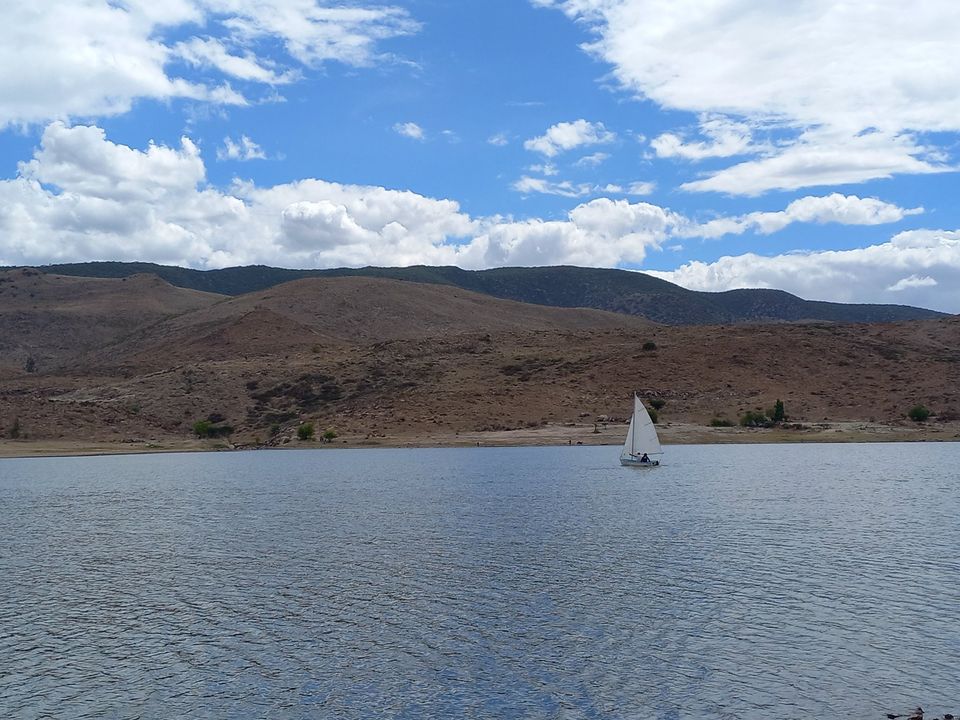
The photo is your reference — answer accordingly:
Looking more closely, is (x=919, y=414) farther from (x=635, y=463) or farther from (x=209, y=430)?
(x=209, y=430)

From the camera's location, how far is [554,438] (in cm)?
12206

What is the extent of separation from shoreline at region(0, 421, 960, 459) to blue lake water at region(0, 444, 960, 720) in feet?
164

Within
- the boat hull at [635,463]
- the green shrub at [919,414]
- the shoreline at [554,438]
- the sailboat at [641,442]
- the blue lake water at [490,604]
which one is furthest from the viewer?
the green shrub at [919,414]

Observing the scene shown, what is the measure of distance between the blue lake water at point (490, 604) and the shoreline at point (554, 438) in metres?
49.8

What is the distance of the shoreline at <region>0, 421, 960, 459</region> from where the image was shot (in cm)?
11788

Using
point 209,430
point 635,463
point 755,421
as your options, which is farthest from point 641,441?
point 209,430

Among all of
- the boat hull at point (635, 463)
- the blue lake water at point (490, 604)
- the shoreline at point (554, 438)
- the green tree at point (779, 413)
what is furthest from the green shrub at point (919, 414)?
the blue lake water at point (490, 604)

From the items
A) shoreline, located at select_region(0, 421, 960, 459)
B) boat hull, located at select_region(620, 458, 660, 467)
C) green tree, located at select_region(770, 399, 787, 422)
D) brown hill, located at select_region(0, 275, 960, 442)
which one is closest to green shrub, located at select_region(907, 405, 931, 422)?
shoreline, located at select_region(0, 421, 960, 459)

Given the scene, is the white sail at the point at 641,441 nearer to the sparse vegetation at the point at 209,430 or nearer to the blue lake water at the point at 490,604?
the blue lake water at the point at 490,604

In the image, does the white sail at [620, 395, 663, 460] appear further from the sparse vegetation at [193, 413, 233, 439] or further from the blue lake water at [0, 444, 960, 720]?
the sparse vegetation at [193, 413, 233, 439]

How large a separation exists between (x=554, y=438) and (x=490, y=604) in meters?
89.2

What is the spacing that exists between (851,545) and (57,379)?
166 metres

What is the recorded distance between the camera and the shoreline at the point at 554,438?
387 feet

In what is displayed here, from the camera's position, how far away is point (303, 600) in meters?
34.8
